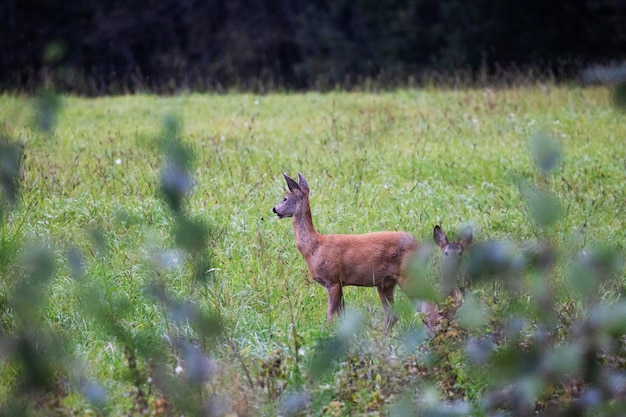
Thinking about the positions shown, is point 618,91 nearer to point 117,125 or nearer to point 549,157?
point 549,157

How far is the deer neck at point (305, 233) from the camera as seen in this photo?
573 cm

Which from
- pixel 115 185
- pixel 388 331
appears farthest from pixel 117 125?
pixel 388 331

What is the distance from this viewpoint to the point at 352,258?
5.54 metres

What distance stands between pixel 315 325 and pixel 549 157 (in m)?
4.00

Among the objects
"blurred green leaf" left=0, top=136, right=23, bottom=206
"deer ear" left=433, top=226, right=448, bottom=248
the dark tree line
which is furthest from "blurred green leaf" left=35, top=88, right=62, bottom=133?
the dark tree line

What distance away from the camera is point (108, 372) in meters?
4.62

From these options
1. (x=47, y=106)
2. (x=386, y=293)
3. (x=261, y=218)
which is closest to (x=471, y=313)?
(x=47, y=106)

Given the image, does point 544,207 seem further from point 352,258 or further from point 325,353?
point 352,258

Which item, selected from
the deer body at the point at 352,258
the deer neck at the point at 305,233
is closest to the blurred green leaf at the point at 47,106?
the deer body at the point at 352,258

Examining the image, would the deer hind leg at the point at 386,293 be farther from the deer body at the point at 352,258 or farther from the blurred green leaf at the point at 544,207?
the blurred green leaf at the point at 544,207

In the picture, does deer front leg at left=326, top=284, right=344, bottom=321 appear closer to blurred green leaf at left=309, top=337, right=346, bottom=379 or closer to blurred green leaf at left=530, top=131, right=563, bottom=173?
blurred green leaf at left=309, top=337, right=346, bottom=379

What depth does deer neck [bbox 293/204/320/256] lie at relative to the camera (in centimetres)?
573

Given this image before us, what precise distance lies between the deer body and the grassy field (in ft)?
0.92

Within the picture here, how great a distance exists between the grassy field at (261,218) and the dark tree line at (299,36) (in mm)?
9692
